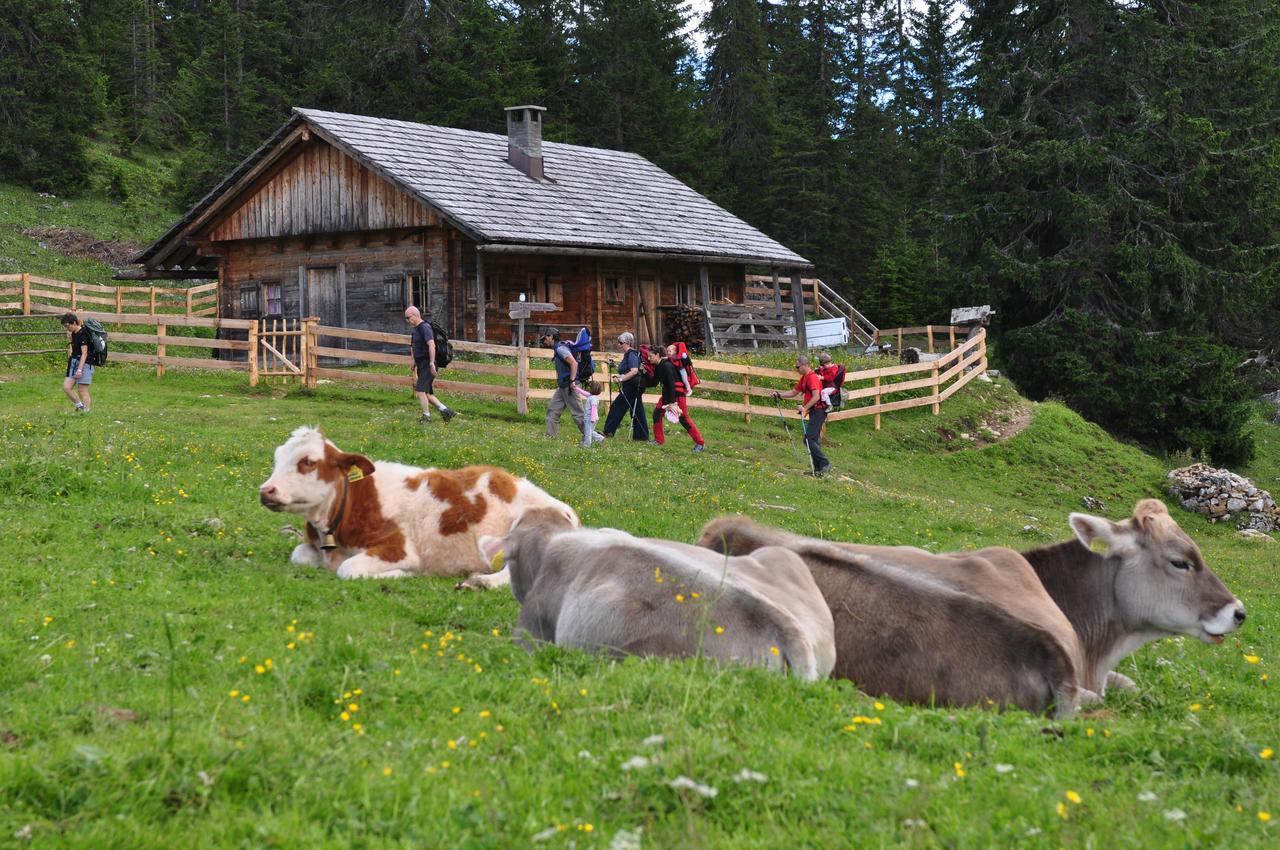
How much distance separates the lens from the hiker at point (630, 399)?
20547 millimetres

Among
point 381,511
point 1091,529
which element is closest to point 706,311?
point 381,511

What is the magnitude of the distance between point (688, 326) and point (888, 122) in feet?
98.2

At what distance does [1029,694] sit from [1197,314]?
33.7m

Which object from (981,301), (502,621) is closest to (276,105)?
(981,301)

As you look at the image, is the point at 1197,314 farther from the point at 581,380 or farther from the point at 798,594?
the point at 798,594

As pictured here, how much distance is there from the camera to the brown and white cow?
9359 millimetres

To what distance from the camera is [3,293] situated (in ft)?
99.8

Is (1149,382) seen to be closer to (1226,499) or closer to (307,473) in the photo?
(1226,499)

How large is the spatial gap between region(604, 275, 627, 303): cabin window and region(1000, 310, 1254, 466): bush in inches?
490

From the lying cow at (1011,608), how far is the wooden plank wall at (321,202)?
2393 cm

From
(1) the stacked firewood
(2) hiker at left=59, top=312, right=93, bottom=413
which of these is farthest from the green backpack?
(1) the stacked firewood

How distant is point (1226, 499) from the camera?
79.6 ft

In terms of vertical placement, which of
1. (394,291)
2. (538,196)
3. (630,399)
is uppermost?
(538,196)

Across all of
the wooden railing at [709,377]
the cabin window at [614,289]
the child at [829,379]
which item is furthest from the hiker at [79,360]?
the cabin window at [614,289]
